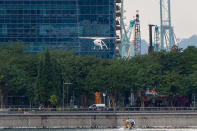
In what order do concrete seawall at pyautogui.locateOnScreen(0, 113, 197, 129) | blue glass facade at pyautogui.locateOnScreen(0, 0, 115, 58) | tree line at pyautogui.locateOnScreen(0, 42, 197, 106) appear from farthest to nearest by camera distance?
blue glass facade at pyautogui.locateOnScreen(0, 0, 115, 58) → tree line at pyautogui.locateOnScreen(0, 42, 197, 106) → concrete seawall at pyautogui.locateOnScreen(0, 113, 197, 129)

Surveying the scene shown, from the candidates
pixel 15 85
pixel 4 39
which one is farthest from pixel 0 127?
pixel 4 39

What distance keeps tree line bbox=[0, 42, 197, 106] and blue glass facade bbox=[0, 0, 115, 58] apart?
35.4 meters

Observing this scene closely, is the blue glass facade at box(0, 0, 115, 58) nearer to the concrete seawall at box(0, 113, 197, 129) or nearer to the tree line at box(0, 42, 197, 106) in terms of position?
the tree line at box(0, 42, 197, 106)

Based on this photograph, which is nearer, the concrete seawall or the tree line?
the concrete seawall

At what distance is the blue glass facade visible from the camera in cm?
16375

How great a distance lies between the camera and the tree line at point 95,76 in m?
113

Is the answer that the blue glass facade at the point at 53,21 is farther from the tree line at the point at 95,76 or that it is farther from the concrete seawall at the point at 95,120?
the concrete seawall at the point at 95,120

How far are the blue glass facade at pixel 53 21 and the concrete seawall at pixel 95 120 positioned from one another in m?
79.4

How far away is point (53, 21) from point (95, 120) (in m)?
83.8

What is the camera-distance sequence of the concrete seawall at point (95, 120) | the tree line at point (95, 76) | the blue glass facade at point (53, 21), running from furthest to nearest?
the blue glass facade at point (53, 21) < the tree line at point (95, 76) < the concrete seawall at point (95, 120)

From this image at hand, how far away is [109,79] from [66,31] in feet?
174

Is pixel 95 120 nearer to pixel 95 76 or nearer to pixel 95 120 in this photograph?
pixel 95 120

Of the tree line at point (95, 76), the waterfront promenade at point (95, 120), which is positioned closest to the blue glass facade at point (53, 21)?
the tree line at point (95, 76)

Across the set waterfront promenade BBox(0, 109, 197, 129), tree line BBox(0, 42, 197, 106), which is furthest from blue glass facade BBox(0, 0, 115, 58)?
waterfront promenade BBox(0, 109, 197, 129)
